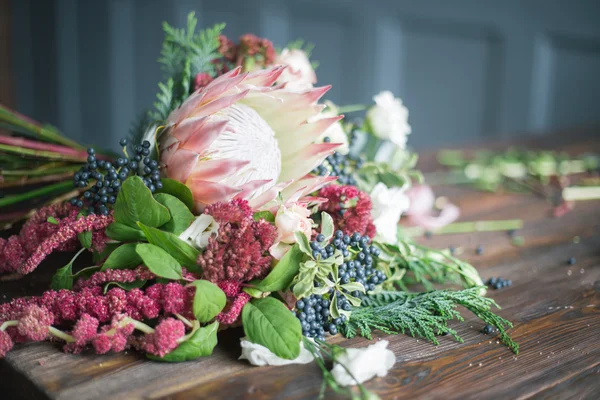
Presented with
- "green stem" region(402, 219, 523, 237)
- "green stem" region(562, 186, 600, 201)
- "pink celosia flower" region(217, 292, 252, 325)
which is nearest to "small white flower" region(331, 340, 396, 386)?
"pink celosia flower" region(217, 292, 252, 325)

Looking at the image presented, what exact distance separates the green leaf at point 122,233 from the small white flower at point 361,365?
0.79ft

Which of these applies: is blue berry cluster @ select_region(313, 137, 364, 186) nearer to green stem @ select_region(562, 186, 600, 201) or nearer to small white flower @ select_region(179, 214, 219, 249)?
small white flower @ select_region(179, 214, 219, 249)

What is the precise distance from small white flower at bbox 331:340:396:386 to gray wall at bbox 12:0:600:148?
7.21ft

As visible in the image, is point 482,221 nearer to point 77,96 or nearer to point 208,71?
point 208,71

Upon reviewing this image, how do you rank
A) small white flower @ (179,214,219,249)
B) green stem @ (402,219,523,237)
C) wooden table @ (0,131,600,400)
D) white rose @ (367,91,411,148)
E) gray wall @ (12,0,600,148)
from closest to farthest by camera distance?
wooden table @ (0,131,600,400) → small white flower @ (179,214,219,249) → white rose @ (367,91,411,148) → green stem @ (402,219,523,237) → gray wall @ (12,0,600,148)

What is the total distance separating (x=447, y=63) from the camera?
3.29 m

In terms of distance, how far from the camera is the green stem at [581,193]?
53.0 inches

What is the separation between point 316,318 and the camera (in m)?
0.59

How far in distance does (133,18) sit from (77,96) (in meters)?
0.42

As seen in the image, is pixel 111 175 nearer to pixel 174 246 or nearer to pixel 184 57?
pixel 174 246

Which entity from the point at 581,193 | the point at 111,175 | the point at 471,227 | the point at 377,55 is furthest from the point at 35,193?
the point at 377,55

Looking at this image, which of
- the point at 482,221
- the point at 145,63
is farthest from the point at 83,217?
the point at 145,63

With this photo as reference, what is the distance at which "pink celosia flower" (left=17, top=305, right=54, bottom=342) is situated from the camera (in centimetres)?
51

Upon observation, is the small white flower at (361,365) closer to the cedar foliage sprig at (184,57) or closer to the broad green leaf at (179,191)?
the broad green leaf at (179,191)
